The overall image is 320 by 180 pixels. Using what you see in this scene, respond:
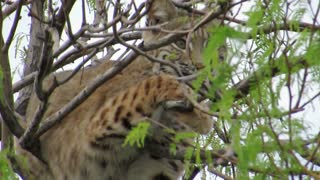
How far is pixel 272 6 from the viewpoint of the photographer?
411cm

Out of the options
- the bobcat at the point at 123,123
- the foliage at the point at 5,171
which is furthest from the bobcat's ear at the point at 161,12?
the foliage at the point at 5,171

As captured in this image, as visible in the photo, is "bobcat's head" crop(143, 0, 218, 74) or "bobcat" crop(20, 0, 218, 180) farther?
"bobcat" crop(20, 0, 218, 180)

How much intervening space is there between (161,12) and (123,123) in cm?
80

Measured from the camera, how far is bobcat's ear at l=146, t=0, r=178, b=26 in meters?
5.98

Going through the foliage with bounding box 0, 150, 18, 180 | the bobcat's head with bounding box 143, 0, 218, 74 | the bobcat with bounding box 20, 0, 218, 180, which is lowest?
the bobcat with bounding box 20, 0, 218, 180

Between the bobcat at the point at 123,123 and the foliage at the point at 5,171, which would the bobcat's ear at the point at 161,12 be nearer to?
the bobcat at the point at 123,123

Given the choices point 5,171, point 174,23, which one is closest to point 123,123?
point 174,23

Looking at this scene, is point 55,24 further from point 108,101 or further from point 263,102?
point 263,102

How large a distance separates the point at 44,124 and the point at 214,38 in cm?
226

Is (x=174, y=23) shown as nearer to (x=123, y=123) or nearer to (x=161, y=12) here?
(x=161, y=12)

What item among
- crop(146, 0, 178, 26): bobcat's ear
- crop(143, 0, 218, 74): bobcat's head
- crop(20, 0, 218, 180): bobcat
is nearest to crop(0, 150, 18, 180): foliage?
crop(20, 0, 218, 180): bobcat

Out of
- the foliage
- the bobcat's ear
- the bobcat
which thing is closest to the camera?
the foliage

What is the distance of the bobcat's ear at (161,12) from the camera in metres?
5.98

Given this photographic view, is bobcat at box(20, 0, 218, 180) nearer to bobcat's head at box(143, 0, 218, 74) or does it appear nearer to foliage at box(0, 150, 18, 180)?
bobcat's head at box(143, 0, 218, 74)
